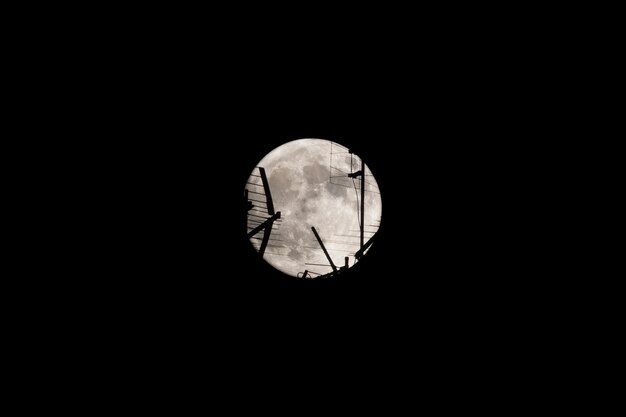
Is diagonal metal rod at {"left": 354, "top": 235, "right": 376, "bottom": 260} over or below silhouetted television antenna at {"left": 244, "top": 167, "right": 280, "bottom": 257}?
below

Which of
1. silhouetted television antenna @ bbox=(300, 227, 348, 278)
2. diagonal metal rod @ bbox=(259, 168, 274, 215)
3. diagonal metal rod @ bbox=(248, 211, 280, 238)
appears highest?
diagonal metal rod @ bbox=(259, 168, 274, 215)

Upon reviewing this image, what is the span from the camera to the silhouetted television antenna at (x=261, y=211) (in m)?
1.99

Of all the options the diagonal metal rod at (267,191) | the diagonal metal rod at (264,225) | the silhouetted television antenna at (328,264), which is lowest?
the silhouetted television antenna at (328,264)

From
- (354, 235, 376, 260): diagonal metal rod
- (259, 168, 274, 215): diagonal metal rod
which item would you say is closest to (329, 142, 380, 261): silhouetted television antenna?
(354, 235, 376, 260): diagonal metal rod

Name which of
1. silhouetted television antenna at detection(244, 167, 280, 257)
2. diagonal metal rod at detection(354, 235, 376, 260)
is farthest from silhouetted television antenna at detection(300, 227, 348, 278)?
silhouetted television antenna at detection(244, 167, 280, 257)

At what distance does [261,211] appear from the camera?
6.97 feet

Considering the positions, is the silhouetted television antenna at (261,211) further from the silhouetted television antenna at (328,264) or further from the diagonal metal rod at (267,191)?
the silhouetted television antenna at (328,264)

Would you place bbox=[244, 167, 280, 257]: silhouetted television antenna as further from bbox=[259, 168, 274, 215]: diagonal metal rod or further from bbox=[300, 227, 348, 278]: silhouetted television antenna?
bbox=[300, 227, 348, 278]: silhouetted television antenna

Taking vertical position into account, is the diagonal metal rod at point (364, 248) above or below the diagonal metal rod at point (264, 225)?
below

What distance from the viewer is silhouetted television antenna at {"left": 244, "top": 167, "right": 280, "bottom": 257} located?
6.52ft

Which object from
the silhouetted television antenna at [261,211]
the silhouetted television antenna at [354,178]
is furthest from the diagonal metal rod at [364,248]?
the silhouetted television antenna at [261,211]

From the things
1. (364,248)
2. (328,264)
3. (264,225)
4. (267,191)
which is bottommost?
(328,264)

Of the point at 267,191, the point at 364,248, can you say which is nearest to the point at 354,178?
the point at 364,248

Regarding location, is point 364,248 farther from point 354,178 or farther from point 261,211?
point 261,211
